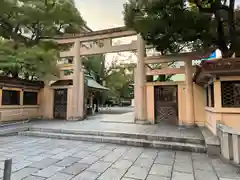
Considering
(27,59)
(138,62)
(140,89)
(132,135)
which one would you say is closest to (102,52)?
(138,62)

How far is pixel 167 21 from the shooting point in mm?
5152

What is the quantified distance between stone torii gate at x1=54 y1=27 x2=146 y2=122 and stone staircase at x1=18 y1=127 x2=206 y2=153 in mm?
2412

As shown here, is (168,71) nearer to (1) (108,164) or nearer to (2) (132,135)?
(2) (132,135)

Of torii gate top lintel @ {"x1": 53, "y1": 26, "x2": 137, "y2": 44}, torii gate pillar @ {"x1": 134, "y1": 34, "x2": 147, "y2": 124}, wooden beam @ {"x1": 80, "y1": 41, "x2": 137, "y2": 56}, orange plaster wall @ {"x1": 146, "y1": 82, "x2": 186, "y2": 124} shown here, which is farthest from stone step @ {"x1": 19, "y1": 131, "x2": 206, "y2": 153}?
torii gate top lintel @ {"x1": 53, "y1": 26, "x2": 137, "y2": 44}

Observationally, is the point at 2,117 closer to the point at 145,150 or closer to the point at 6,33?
the point at 6,33

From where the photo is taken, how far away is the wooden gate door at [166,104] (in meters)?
7.38

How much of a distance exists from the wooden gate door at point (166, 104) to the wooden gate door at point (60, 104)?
5142 millimetres

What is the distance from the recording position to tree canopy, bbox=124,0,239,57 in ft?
15.7

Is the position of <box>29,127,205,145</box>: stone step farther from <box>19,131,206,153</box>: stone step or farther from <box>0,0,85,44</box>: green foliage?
<box>0,0,85,44</box>: green foliage

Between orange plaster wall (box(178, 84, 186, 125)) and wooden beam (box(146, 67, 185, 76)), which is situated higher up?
wooden beam (box(146, 67, 185, 76))

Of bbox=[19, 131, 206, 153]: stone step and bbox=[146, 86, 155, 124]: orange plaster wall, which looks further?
bbox=[146, 86, 155, 124]: orange plaster wall

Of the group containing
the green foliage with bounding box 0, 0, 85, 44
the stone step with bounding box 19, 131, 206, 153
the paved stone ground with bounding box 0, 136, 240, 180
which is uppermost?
the green foliage with bounding box 0, 0, 85, 44

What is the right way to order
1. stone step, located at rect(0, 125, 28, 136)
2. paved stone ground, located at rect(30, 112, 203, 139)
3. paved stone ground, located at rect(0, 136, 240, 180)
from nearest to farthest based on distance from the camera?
paved stone ground, located at rect(0, 136, 240, 180)
paved stone ground, located at rect(30, 112, 203, 139)
stone step, located at rect(0, 125, 28, 136)

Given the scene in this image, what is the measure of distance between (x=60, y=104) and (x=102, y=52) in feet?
12.7
